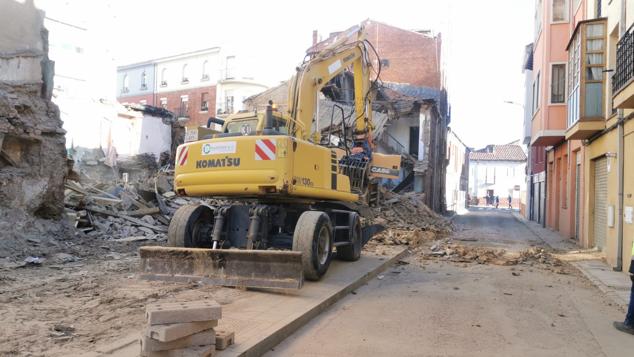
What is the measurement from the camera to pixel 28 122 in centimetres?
1002

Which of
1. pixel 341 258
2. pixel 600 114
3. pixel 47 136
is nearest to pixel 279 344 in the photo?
pixel 341 258

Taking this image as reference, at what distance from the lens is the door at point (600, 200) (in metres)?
13.0

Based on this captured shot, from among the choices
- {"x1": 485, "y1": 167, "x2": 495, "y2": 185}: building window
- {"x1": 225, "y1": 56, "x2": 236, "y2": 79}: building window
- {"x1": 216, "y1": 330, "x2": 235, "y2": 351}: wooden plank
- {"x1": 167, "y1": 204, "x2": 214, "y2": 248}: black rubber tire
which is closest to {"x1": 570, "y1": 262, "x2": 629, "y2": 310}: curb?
{"x1": 216, "y1": 330, "x2": 235, "y2": 351}: wooden plank

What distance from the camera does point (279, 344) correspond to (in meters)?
5.07

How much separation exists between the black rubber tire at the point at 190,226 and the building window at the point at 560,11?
52.8 ft

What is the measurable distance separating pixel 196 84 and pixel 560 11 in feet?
126

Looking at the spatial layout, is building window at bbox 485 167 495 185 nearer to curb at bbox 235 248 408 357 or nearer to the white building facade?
the white building facade

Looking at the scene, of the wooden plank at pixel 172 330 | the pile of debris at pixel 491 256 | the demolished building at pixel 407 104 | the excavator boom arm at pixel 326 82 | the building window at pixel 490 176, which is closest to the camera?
the wooden plank at pixel 172 330

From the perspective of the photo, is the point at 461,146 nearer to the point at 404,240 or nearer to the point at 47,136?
the point at 404,240

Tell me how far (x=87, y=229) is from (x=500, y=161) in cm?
6674

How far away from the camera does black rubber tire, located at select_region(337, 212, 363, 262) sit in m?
9.84

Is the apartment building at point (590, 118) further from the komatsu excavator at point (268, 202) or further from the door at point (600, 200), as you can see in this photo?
the komatsu excavator at point (268, 202)

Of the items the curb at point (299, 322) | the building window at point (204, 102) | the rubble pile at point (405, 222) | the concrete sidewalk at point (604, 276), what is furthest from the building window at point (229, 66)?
the curb at point (299, 322)

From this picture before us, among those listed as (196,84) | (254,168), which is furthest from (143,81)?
(254,168)
